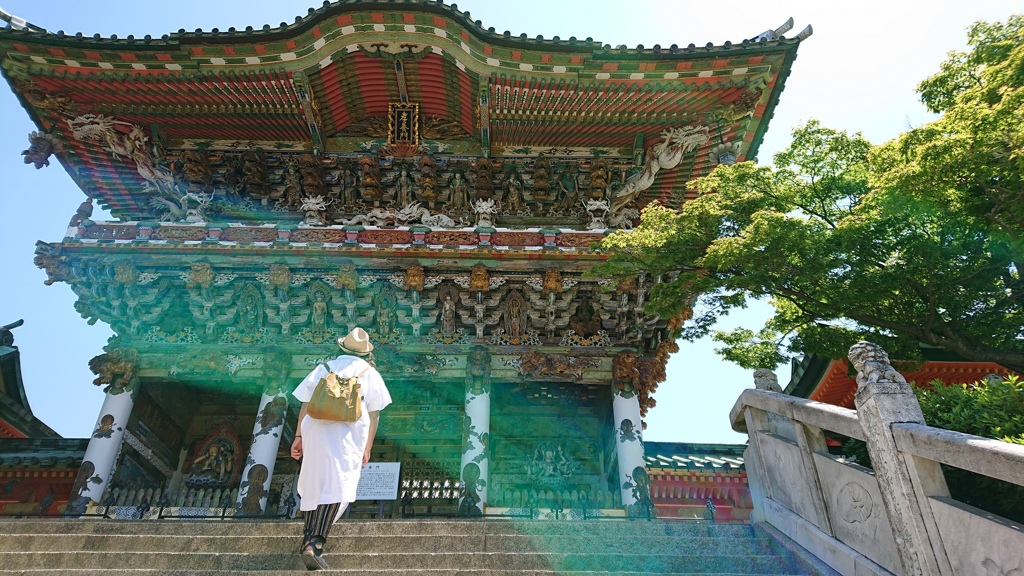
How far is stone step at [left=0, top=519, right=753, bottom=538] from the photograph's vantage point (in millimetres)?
6809

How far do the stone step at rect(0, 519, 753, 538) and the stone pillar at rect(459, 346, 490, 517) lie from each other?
10.0 feet

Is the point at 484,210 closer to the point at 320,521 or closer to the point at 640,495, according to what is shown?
the point at 640,495

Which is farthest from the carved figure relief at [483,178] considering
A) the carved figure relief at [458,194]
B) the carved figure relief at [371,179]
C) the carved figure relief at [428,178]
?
the carved figure relief at [371,179]

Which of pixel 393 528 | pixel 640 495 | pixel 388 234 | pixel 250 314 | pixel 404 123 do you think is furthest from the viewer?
pixel 404 123

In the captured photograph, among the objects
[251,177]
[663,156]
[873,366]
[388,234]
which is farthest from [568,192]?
[873,366]

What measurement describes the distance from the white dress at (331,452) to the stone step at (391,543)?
3.79ft

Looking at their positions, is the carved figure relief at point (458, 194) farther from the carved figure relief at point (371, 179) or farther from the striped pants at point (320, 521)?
the striped pants at point (320, 521)

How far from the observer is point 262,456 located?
1092 centimetres

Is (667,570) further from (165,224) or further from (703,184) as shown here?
(165,224)

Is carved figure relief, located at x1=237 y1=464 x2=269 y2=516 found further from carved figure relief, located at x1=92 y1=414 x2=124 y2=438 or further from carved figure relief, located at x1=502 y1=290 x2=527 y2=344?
carved figure relief, located at x1=502 y1=290 x2=527 y2=344

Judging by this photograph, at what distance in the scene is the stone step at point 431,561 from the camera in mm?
5906

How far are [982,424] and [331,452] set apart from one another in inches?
228

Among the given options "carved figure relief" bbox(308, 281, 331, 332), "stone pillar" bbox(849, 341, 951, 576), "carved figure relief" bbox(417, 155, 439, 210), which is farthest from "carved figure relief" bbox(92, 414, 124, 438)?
"stone pillar" bbox(849, 341, 951, 576)

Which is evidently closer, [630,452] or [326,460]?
[326,460]
